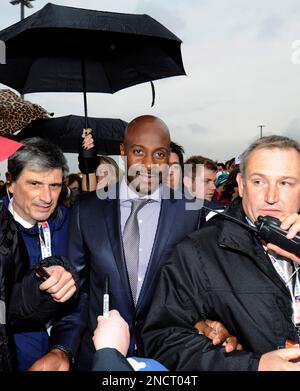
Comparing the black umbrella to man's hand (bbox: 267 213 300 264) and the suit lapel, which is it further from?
man's hand (bbox: 267 213 300 264)

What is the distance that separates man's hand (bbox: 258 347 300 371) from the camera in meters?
1.74

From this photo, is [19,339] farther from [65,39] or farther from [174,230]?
[65,39]

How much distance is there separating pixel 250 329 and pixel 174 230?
85 centimetres

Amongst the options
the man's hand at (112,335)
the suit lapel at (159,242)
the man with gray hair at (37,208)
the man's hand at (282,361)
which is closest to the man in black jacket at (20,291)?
the man with gray hair at (37,208)

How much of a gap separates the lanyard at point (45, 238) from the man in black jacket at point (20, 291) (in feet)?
1.07

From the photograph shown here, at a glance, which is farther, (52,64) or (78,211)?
(52,64)

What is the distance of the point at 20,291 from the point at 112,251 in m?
0.59

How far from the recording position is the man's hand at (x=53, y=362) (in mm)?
2188

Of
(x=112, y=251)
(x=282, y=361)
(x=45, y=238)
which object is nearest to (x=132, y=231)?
(x=112, y=251)

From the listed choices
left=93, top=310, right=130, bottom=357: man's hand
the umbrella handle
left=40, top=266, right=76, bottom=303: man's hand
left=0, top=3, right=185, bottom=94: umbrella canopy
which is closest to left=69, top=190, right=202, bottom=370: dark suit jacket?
left=40, top=266, right=76, bottom=303: man's hand

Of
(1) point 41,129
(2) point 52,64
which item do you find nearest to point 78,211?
(2) point 52,64

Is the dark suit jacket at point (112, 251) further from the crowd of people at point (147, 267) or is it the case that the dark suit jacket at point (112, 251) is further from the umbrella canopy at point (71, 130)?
the umbrella canopy at point (71, 130)

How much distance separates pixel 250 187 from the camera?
2361mm
